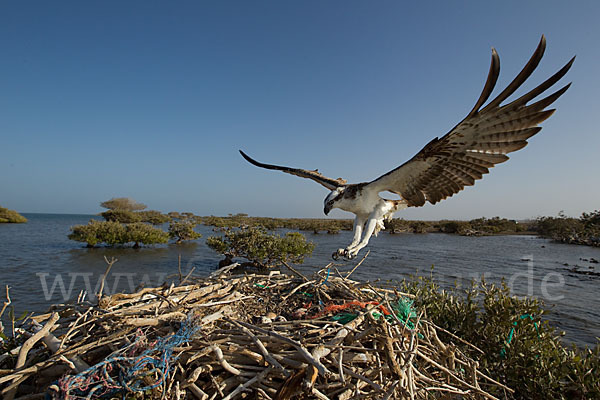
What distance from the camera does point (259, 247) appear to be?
12172mm

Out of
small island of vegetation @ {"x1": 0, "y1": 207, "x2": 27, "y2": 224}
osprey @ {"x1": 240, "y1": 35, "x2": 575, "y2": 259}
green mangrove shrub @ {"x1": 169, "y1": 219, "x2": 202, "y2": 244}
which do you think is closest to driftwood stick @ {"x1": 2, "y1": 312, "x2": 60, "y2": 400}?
osprey @ {"x1": 240, "y1": 35, "x2": 575, "y2": 259}

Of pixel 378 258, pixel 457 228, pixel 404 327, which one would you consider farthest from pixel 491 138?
pixel 457 228

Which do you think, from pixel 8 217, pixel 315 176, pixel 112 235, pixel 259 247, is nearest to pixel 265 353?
pixel 315 176

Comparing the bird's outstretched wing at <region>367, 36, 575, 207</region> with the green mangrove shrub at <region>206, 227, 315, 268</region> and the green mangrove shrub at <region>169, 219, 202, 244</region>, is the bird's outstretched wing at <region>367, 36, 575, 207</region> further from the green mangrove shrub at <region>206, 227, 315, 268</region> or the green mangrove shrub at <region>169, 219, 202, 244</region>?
the green mangrove shrub at <region>169, 219, 202, 244</region>

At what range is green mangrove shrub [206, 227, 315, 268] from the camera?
472 inches

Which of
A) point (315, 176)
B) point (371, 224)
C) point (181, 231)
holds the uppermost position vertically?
point (315, 176)

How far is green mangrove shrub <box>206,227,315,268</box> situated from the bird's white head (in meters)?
8.63

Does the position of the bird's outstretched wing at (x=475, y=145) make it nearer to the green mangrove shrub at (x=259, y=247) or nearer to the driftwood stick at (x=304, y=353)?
the driftwood stick at (x=304, y=353)

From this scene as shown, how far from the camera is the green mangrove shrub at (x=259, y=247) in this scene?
12.0 m

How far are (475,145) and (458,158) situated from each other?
0.18 m

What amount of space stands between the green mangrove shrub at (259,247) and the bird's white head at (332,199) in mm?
8629

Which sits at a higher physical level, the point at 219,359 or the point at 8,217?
the point at 8,217

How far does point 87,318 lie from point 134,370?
1.03 m

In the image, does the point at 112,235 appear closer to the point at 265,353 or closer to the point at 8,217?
the point at 265,353
